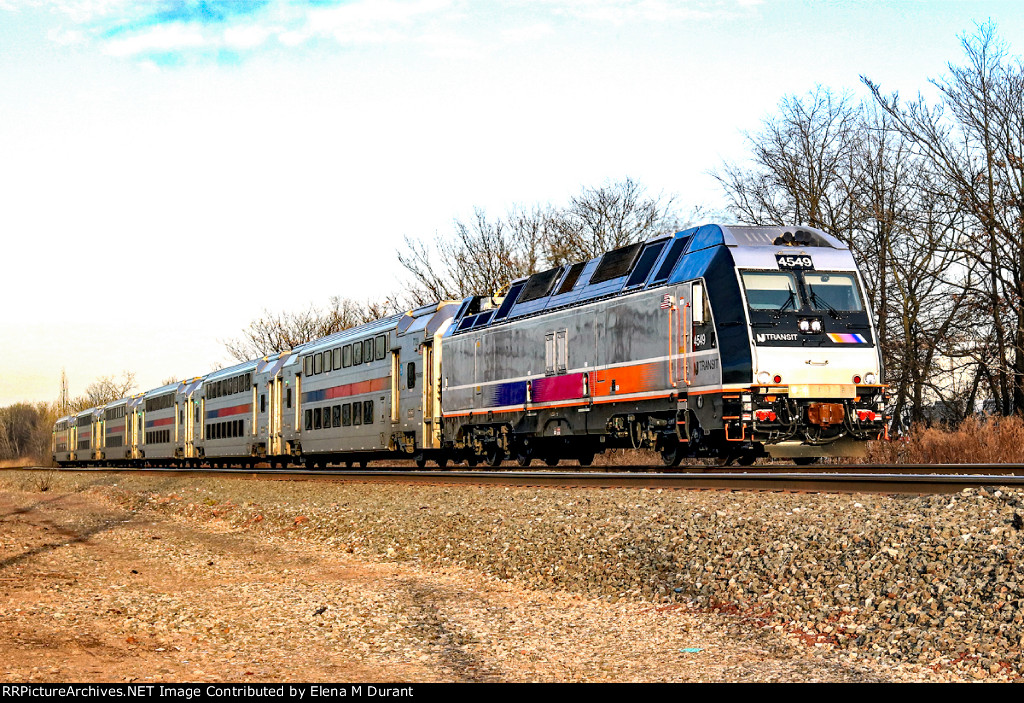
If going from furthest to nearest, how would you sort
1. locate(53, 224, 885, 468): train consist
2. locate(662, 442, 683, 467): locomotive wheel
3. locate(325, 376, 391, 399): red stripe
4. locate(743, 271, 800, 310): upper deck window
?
locate(325, 376, 391, 399): red stripe → locate(662, 442, 683, 467): locomotive wheel → locate(743, 271, 800, 310): upper deck window → locate(53, 224, 885, 468): train consist

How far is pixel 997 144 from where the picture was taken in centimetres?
3164

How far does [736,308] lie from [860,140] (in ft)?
75.2

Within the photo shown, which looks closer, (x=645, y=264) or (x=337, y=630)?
(x=337, y=630)

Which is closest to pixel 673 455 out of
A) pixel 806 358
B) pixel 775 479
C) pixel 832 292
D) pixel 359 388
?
pixel 806 358

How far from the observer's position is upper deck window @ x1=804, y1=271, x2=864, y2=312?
17.3 m

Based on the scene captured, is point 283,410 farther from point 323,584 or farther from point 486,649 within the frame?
point 486,649

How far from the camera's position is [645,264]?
63.3 ft

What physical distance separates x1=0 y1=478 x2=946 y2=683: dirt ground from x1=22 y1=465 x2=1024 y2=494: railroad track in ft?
14.6

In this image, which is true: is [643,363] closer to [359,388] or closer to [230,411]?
[359,388]

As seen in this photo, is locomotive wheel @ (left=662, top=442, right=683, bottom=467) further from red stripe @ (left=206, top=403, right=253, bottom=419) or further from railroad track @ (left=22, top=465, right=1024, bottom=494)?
red stripe @ (left=206, top=403, right=253, bottom=419)

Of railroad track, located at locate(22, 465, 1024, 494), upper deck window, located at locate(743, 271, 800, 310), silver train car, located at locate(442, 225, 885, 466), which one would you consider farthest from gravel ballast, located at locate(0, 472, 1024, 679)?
upper deck window, located at locate(743, 271, 800, 310)

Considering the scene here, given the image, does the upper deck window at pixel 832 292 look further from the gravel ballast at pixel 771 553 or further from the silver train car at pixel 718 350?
the gravel ballast at pixel 771 553

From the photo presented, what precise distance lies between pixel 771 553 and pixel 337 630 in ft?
13.1
